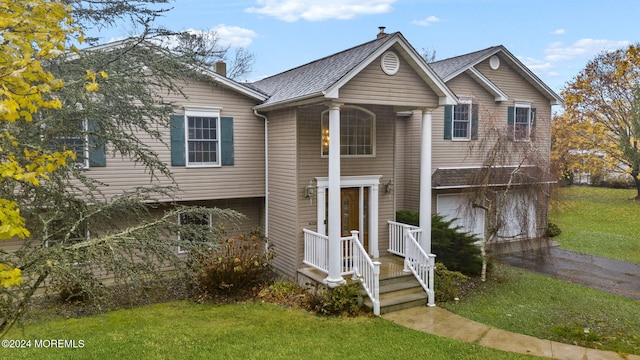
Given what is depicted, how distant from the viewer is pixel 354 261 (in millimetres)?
9094

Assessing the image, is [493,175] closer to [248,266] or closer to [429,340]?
[429,340]

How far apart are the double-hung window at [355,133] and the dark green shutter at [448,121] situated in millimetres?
3936

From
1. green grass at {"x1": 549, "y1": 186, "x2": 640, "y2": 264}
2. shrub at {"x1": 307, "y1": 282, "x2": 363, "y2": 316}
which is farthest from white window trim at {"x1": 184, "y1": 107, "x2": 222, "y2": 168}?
green grass at {"x1": 549, "y1": 186, "x2": 640, "y2": 264}

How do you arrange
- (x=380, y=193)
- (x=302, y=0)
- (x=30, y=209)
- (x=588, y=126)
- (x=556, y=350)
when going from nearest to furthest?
1. (x=30, y=209)
2. (x=556, y=350)
3. (x=380, y=193)
4. (x=302, y=0)
5. (x=588, y=126)

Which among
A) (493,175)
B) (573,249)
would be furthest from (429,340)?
(573,249)

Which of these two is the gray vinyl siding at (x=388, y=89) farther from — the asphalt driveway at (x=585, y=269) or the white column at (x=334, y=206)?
the asphalt driveway at (x=585, y=269)

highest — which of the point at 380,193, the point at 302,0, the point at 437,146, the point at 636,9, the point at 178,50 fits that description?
the point at 302,0

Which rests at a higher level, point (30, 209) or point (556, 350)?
point (30, 209)

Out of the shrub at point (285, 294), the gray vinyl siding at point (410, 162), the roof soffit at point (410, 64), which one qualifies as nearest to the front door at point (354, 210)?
the shrub at point (285, 294)

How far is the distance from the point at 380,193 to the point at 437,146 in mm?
3841

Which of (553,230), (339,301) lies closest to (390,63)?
(339,301)

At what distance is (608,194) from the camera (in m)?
28.0

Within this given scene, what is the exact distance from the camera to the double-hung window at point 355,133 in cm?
1104

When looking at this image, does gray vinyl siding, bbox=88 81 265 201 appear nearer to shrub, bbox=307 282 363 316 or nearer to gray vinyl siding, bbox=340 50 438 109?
gray vinyl siding, bbox=340 50 438 109
